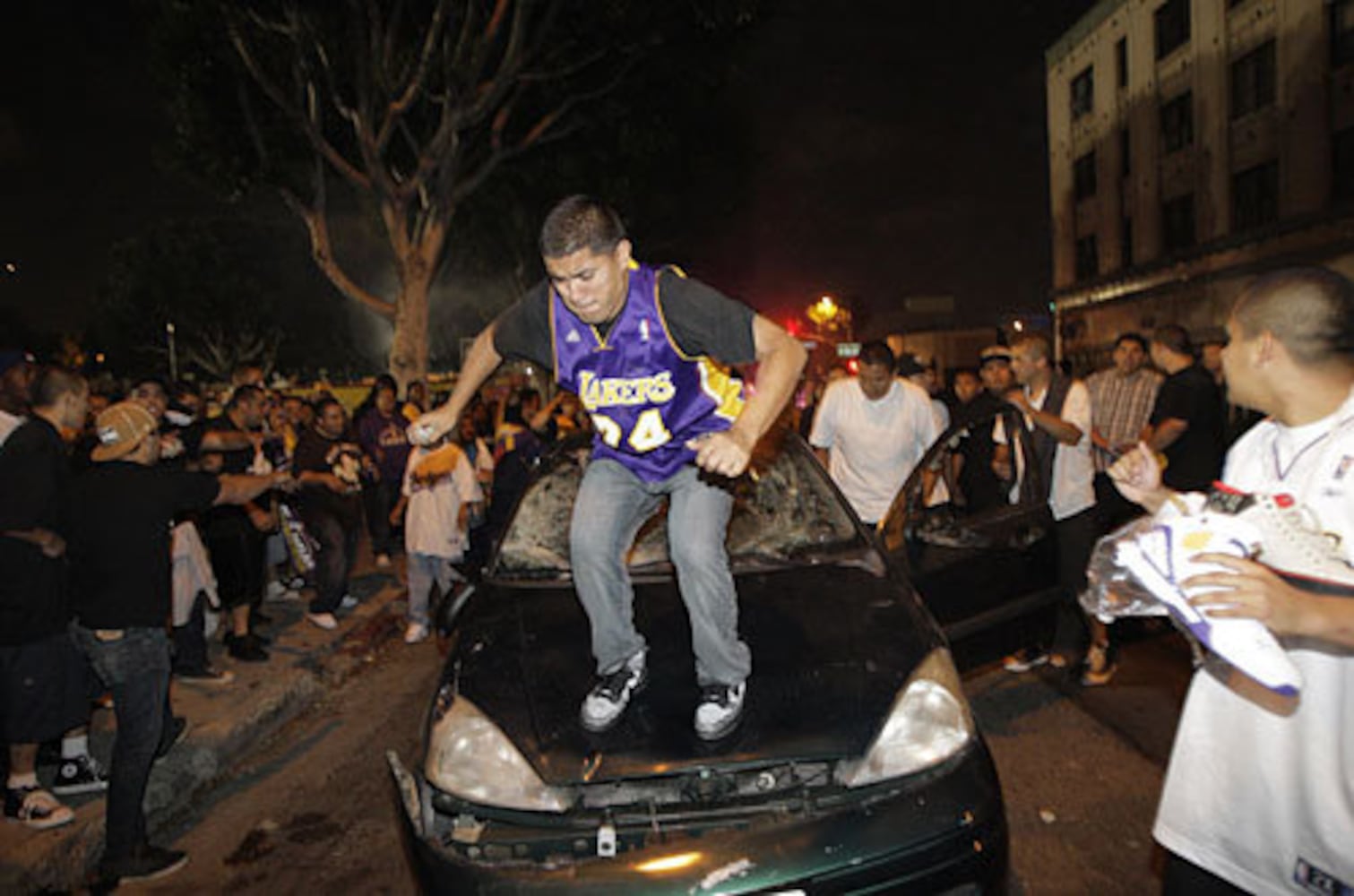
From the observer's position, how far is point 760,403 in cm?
256

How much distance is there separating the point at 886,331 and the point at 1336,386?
51.7m

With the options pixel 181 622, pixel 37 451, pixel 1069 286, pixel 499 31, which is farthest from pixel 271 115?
pixel 1069 286

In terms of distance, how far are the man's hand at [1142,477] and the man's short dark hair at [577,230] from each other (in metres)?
1.57

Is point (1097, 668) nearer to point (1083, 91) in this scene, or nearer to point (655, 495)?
point (655, 495)

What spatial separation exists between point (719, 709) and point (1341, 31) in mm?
25309

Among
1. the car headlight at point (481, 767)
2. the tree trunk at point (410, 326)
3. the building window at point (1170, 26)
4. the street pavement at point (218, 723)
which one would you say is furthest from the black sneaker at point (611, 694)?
the building window at point (1170, 26)

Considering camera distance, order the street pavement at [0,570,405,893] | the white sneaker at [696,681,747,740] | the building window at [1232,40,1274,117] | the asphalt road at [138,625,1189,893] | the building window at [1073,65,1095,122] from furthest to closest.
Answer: the building window at [1073,65,1095,122] < the building window at [1232,40,1274,117] < the street pavement at [0,570,405,893] < the asphalt road at [138,625,1189,893] < the white sneaker at [696,681,747,740]

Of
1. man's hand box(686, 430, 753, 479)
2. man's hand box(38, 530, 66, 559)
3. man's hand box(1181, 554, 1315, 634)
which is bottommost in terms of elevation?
man's hand box(38, 530, 66, 559)

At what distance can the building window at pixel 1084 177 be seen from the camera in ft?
109

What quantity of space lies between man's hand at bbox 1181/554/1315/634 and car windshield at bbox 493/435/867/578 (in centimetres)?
196

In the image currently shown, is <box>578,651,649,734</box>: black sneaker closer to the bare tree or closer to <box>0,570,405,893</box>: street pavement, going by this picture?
<box>0,570,405,893</box>: street pavement

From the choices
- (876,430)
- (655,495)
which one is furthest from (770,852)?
(876,430)

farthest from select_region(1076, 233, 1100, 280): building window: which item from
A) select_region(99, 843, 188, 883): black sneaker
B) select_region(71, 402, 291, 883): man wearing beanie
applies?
select_region(99, 843, 188, 883): black sneaker

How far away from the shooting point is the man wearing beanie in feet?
11.7
